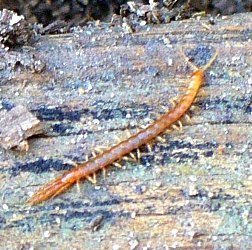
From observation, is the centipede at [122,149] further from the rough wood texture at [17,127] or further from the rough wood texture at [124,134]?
the rough wood texture at [17,127]

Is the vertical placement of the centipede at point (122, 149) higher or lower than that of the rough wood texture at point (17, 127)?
lower

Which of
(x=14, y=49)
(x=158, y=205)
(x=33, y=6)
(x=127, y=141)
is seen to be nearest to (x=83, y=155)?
(x=127, y=141)

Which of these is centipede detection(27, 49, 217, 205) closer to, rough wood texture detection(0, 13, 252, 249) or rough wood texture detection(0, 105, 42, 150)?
rough wood texture detection(0, 13, 252, 249)

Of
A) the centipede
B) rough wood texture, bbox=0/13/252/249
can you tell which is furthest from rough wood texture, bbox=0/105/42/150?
the centipede

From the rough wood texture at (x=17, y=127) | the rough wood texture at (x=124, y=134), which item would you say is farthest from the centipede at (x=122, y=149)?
the rough wood texture at (x=17, y=127)
